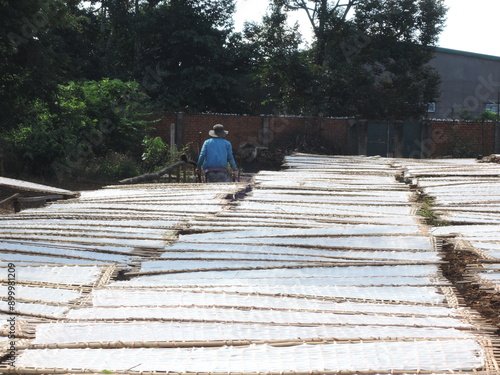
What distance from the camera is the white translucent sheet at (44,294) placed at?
2.25 m

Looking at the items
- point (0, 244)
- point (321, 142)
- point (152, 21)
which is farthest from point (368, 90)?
point (0, 244)

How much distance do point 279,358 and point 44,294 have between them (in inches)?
39.3

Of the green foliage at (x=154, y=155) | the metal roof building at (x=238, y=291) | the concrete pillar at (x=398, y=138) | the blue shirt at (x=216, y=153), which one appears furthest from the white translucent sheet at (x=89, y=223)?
the concrete pillar at (x=398, y=138)

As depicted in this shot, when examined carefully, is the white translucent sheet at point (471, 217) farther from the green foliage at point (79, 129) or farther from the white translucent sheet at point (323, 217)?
the green foliage at point (79, 129)

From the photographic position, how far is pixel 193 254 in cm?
289

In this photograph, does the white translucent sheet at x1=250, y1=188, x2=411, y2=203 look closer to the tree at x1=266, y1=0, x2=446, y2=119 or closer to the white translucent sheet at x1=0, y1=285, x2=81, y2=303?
the white translucent sheet at x1=0, y1=285, x2=81, y2=303

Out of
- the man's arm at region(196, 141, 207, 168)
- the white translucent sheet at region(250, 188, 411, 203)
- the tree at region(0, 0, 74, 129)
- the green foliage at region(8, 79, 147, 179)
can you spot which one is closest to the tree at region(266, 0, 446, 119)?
the green foliage at region(8, 79, 147, 179)

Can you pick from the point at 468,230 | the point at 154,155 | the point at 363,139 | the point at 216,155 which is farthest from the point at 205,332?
the point at 363,139

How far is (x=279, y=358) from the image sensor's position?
170 centimetres

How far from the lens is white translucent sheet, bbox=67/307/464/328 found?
1960mm

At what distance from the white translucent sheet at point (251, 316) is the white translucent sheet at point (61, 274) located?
0.35 m

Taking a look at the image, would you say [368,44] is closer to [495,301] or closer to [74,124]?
[74,124]

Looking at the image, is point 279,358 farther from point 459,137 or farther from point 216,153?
point 459,137

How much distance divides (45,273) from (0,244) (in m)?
0.69
